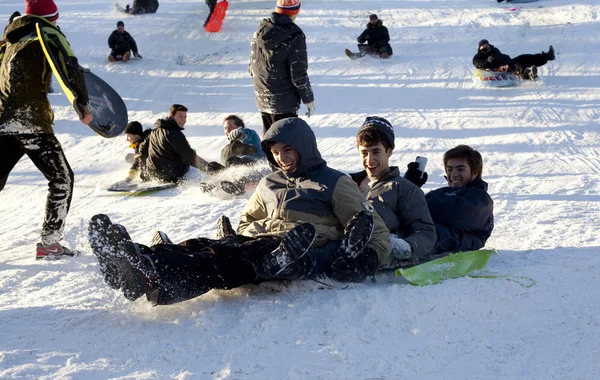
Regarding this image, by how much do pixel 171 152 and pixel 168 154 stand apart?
Answer: 0.04 m

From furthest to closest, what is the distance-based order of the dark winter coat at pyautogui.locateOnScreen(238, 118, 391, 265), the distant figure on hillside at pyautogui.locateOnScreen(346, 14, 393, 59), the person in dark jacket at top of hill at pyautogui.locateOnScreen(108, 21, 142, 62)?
the person in dark jacket at top of hill at pyautogui.locateOnScreen(108, 21, 142, 62), the distant figure on hillside at pyautogui.locateOnScreen(346, 14, 393, 59), the dark winter coat at pyautogui.locateOnScreen(238, 118, 391, 265)

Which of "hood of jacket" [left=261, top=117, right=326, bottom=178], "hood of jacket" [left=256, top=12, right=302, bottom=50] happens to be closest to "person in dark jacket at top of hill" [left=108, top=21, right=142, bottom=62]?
"hood of jacket" [left=256, top=12, right=302, bottom=50]

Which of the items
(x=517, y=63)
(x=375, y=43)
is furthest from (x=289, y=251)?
(x=375, y=43)

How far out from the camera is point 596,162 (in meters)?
7.95

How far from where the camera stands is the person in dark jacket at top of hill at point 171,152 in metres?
7.73

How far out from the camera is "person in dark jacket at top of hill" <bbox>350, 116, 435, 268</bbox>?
15.1 feet

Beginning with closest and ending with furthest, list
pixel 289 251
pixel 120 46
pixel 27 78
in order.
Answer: pixel 289 251 < pixel 27 78 < pixel 120 46

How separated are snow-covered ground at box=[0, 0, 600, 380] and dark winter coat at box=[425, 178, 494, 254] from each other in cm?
25

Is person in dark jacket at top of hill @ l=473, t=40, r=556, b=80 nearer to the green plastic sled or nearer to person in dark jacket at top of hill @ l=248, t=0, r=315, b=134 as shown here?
person in dark jacket at top of hill @ l=248, t=0, r=315, b=134

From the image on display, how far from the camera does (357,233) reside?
12.7ft

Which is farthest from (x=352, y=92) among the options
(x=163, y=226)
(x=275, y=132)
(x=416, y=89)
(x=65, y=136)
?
(x=275, y=132)

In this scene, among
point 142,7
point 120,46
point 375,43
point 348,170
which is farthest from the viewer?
point 142,7

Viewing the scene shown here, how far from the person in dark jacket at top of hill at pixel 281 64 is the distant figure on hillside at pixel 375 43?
6691 millimetres

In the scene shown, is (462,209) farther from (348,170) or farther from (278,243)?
(348,170)
